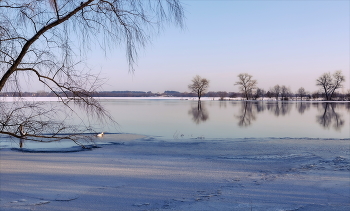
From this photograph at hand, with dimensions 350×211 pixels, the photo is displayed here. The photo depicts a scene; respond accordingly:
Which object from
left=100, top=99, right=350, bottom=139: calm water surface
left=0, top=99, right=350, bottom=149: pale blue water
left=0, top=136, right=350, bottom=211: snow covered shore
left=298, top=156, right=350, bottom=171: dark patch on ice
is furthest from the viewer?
left=100, top=99, right=350, bottom=139: calm water surface

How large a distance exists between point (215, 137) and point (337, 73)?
64.2 metres

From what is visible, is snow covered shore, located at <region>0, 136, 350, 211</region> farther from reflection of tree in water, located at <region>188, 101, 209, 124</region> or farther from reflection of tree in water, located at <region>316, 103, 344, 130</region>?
reflection of tree in water, located at <region>188, 101, 209, 124</region>

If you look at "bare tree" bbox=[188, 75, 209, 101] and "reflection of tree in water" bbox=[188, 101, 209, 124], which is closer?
"reflection of tree in water" bbox=[188, 101, 209, 124]

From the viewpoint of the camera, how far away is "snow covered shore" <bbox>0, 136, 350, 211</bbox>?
5133 mm

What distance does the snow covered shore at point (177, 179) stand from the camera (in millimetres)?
5133

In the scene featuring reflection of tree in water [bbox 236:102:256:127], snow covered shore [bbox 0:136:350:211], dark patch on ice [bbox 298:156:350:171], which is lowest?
dark patch on ice [bbox 298:156:350:171]

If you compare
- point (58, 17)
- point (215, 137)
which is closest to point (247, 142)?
point (215, 137)

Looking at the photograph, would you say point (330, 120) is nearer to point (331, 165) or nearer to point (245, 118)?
point (245, 118)

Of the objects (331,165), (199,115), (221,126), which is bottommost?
(331,165)

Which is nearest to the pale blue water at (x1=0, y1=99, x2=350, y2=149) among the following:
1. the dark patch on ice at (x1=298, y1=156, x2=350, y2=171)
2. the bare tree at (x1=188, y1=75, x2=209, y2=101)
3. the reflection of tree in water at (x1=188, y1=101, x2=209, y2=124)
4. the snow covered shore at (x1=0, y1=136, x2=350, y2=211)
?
the reflection of tree in water at (x1=188, y1=101, x2=209, y2=124)

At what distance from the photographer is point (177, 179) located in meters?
6.55

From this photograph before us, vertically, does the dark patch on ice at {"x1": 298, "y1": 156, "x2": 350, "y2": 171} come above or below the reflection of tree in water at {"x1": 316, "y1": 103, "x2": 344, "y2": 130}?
below

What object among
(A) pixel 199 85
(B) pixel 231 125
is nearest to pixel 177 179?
(B) pixel 231 125

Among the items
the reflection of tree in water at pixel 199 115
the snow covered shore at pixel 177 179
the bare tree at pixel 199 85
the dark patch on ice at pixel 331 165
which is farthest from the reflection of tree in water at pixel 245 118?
the bare tree at pixel 199 85
